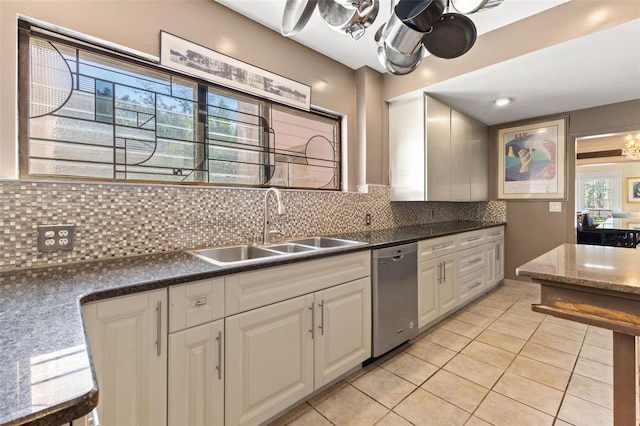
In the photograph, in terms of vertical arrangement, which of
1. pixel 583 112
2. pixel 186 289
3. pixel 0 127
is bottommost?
pixel 186 289

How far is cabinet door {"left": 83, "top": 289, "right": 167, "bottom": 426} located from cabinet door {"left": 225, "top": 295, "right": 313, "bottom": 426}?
28cm

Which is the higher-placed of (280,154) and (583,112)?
(583,112)

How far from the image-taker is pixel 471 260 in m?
3.14

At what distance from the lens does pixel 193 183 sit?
1.93 m

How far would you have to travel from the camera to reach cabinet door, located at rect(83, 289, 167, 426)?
102 cm

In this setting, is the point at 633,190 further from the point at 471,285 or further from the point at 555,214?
the point at 471,285

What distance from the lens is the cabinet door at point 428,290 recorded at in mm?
2410

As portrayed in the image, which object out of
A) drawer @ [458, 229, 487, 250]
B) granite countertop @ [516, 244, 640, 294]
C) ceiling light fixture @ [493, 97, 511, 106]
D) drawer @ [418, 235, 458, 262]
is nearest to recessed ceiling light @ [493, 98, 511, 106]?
ceiling light fixture @ [493, 97, 511, 106]

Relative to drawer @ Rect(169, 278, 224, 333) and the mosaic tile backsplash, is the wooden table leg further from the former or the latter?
the mosaic tile backsplash

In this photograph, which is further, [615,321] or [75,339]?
[615,321]

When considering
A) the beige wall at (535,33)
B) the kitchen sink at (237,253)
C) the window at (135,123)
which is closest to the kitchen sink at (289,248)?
the kitchen sink at (237,253)

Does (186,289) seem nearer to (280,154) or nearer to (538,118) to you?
(280,154)

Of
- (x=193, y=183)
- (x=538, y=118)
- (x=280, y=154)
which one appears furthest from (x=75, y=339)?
(x=538, y=118)

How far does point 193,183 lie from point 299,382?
4.51 feet
